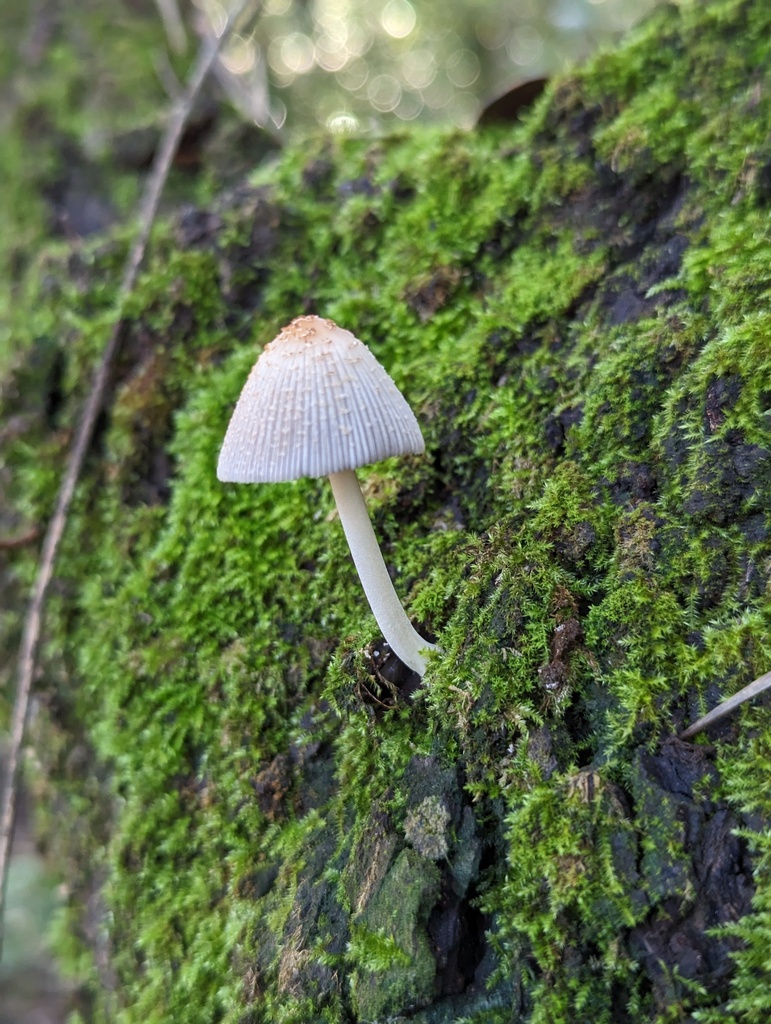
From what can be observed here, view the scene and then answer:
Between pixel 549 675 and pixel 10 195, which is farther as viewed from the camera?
pixel 10 195

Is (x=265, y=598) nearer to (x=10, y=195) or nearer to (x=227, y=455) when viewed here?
(x=227, y=455)

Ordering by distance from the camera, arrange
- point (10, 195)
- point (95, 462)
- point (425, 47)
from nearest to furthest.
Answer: point (95, 462)
point (10, 195)
point (425, 47)

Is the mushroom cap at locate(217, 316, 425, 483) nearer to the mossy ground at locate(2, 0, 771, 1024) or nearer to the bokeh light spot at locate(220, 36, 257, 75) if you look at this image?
the mossy ground at locate(2, 0, 771, 1024)

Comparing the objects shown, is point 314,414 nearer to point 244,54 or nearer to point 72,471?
point 72,471

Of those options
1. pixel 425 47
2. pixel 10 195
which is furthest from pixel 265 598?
pixel 425 47

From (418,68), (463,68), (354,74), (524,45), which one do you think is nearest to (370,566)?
(354,74)

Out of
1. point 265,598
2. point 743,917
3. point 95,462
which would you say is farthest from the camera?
point 95,462
